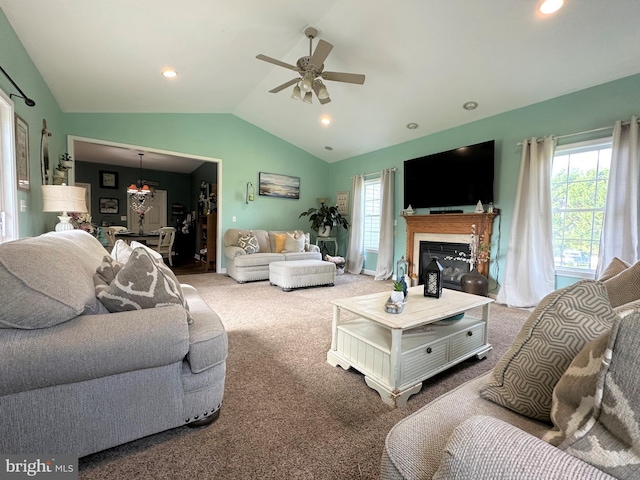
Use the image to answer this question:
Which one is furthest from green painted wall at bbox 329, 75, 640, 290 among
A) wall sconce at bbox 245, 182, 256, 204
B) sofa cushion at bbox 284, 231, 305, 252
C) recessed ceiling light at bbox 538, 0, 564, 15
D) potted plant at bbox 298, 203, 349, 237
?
wall sconce at bbox 245, 182, 256, 204

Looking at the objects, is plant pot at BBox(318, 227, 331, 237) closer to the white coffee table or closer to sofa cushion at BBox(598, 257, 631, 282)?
the white coffee table

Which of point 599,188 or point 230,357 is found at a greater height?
point 599,188

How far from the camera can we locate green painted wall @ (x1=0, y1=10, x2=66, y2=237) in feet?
7.22

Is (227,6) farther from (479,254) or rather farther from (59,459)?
(479,254)

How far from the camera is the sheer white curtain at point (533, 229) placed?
334 centimetres

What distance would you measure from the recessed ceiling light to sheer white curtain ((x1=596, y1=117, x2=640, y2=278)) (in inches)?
55.5

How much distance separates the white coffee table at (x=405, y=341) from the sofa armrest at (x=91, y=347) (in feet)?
3.50

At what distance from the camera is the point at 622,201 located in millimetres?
2834

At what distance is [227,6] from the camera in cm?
249

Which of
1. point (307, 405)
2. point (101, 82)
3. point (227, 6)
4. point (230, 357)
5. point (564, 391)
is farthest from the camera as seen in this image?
point (101, 82)

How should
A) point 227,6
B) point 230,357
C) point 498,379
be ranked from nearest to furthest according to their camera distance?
1. point 498,379
2. point 230,357
3. point 227,6

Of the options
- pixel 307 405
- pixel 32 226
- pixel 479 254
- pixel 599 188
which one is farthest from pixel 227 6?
pixel 599 188

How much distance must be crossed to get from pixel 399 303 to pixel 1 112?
11.0 feet

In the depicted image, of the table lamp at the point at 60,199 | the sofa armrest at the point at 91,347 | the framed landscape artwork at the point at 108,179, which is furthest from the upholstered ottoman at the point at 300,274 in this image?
the framed landscape artwork at the point at 108,179
